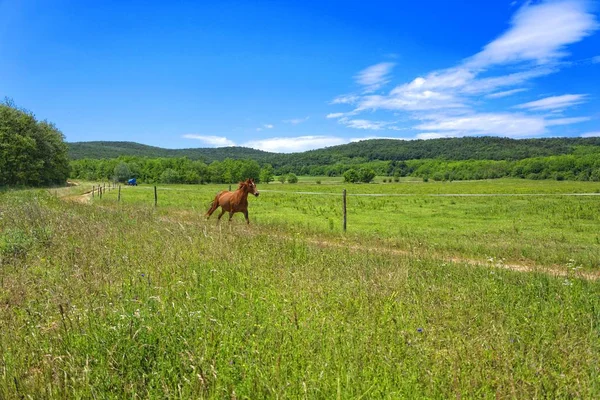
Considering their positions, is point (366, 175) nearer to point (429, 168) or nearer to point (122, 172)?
point (429, 168)

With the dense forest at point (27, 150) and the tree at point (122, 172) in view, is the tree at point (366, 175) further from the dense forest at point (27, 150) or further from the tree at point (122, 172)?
the dense forest at point (27, 150)

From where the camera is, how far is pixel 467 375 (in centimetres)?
283

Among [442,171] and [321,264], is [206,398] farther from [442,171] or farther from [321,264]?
[442,171]

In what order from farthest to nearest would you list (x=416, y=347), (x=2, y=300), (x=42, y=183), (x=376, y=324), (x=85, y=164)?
1. (x=85, y=164)
2. (x=42, y=183)
3. (x=2, y=300)
4. (x=376, y=324)
5. (x=416, y=347)

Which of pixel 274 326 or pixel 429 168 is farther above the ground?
pixel 429 168

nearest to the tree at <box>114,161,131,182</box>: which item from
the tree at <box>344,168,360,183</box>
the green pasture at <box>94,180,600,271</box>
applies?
the tree at <box>344,168,360,183</box>

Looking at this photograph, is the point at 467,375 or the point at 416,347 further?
the point at 416,347

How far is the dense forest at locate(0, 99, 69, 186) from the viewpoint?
5197 centimetres

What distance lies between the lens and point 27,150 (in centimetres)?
5450

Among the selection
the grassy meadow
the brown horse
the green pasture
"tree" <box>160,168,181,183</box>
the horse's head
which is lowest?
the green pasture

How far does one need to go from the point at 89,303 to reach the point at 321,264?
3499mm

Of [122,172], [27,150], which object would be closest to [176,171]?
[122,172]

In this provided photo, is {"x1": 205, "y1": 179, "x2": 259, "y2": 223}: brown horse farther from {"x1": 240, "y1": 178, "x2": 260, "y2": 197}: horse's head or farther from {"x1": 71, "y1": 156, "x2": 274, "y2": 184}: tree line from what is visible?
{"x1": 71, "y1": 156, "x2": 274, "y2": 184}: tree line

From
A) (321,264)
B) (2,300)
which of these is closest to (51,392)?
(2,300)
